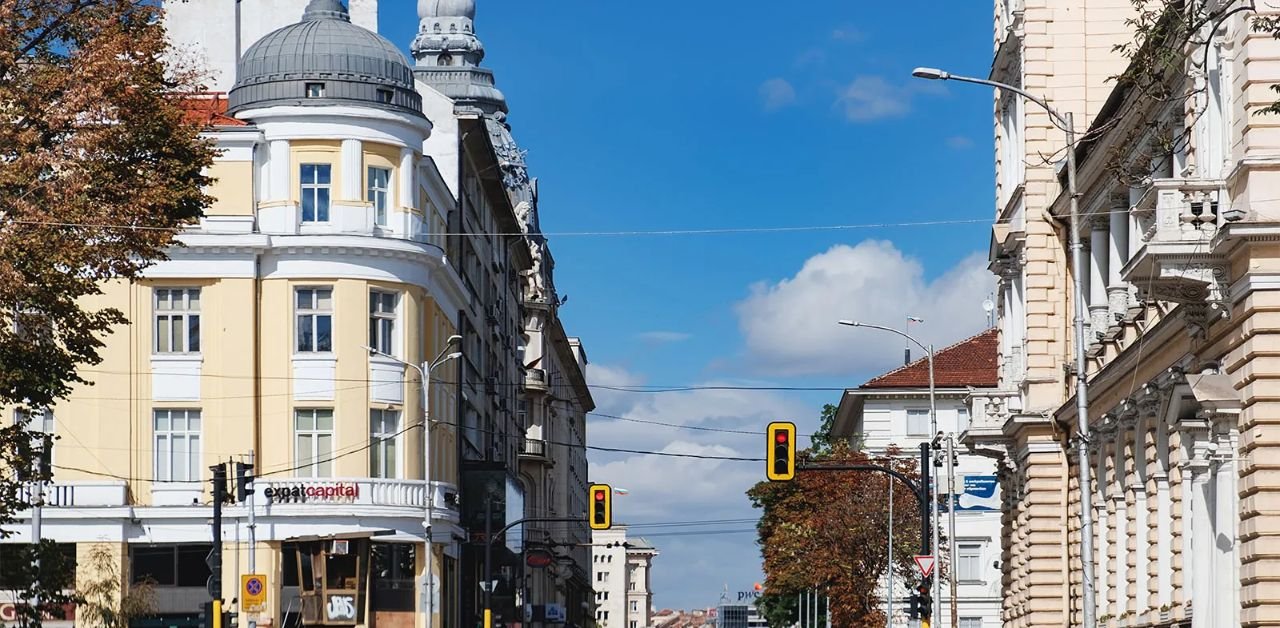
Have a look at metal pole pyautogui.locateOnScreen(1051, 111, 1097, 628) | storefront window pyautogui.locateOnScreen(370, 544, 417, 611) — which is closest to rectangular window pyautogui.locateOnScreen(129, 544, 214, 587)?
storefront window pyautogui.locateOnScreen(370, 544, 417, 611)

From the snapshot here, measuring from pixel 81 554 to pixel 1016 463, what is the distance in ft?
78.6

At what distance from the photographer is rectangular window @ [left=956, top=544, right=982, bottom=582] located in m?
98.1

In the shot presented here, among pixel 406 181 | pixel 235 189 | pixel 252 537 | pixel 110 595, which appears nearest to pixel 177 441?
pixel 252 537

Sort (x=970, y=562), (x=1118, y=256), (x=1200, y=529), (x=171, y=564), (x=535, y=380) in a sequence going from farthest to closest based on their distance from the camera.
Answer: (x=535, y=380), (x=970, y=562), (x=171, y=564), (x=1118, y=256), (x=1200, y=529)

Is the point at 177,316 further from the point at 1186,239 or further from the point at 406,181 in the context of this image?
the point at 1186,239

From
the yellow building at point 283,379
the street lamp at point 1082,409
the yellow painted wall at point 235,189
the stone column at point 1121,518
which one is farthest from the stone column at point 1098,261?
the yellow painted wall at point 235,189

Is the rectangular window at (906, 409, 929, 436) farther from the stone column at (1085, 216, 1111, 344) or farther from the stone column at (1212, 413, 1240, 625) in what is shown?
the stone column at (1212, 413, 1240, 625)

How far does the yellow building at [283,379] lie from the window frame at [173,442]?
40mm

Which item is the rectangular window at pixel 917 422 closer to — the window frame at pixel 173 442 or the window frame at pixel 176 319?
the window frame at pixel 173 442

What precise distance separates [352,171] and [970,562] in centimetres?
4881

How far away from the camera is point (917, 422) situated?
359 feet

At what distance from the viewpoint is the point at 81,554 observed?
183ft

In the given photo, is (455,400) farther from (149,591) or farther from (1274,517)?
(1274,517)

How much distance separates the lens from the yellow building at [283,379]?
186 feet
